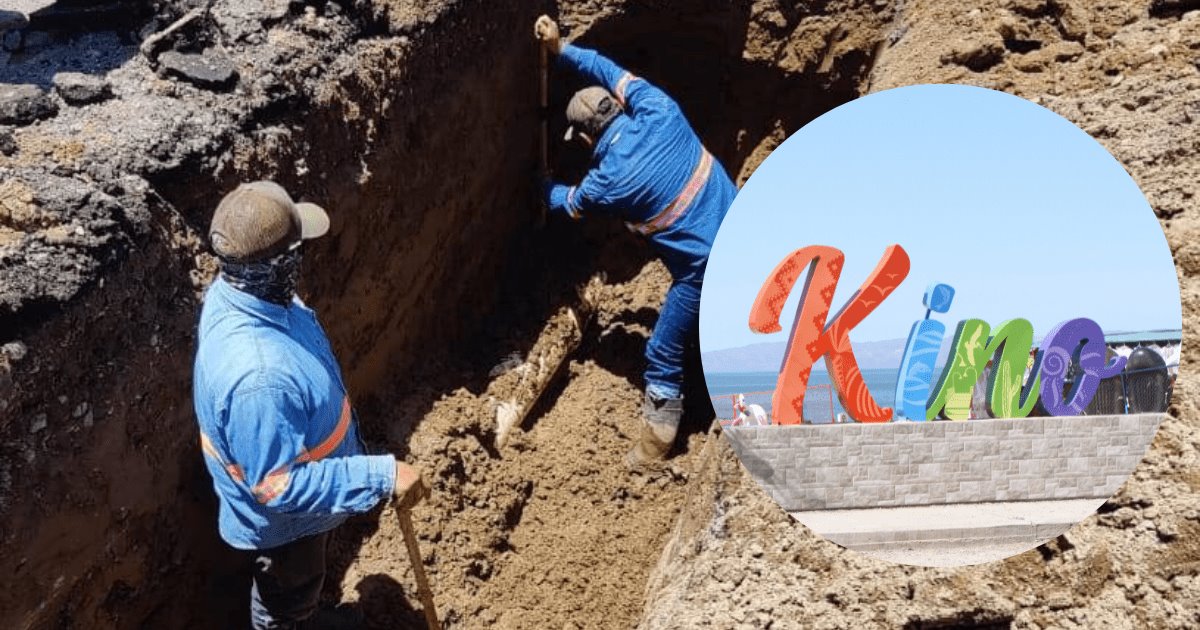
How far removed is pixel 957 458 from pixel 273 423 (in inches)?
72.7

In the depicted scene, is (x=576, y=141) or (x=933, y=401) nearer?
(x=933, y=401)

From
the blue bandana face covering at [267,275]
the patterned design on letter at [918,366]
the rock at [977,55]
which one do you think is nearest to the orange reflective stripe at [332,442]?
the blue bandana face covering at [267,275]

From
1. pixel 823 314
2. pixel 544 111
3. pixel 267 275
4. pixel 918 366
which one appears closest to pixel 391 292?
pixel 544 111

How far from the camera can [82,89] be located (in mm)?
3605

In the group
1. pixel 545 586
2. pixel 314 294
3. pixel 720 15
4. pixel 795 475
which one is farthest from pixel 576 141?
pixel 795 475

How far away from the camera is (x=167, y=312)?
131 inches

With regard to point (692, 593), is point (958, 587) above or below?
above

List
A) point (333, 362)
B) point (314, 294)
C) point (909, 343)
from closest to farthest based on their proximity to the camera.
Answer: point (909, 343) → point (333, 362) → point (314, 294)

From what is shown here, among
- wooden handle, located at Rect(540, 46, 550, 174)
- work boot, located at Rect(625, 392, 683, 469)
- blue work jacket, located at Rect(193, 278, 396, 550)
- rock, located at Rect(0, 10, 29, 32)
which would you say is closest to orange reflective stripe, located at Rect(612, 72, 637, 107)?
wooden handle, located at Rect(540, 46, 550, 174)

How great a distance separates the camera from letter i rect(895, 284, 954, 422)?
2.65 metres

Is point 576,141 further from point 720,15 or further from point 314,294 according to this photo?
point 314,294

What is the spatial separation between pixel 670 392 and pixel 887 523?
1.81 metres

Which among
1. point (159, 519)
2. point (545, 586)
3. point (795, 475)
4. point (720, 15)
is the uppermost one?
point (720, 15)

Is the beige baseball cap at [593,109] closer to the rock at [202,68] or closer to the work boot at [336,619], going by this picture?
the rock at [202,68]
